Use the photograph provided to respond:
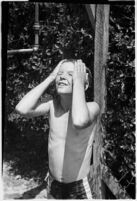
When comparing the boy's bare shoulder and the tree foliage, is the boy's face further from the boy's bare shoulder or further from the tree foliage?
the tree foliage

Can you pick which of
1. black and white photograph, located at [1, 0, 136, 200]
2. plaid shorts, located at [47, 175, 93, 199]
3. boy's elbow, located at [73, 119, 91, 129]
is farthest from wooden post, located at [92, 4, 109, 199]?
boy's elbow, located at [73, 119, 91, 129]

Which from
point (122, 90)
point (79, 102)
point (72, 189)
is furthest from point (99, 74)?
point (72, 189)

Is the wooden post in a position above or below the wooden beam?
below

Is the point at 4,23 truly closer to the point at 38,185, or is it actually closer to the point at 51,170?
the point at 51,170

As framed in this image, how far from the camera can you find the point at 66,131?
1.22 meters

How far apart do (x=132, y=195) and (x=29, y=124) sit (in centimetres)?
59

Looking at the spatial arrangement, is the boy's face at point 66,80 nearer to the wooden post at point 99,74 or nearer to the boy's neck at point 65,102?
the boy's neck at point 65,102

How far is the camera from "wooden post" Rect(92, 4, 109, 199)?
130 cm

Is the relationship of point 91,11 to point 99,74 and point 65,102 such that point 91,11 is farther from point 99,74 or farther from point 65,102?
point 65,102

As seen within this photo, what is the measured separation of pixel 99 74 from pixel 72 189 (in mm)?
467

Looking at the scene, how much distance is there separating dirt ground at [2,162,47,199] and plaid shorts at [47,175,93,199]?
0.14m

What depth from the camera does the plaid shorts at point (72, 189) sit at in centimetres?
125

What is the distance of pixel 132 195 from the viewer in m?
1.42

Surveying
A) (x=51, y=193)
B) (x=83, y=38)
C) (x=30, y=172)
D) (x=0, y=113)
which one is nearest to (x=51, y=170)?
(x=51, y=193)
